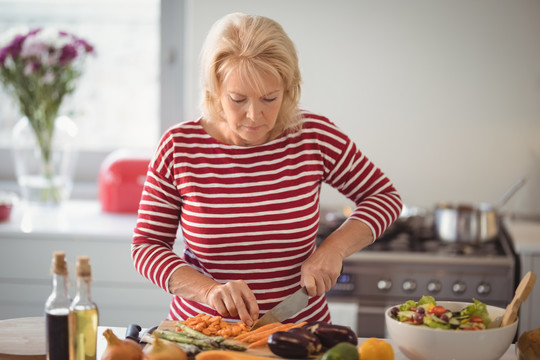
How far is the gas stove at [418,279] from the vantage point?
2365mm

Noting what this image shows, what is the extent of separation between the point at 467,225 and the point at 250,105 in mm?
1354

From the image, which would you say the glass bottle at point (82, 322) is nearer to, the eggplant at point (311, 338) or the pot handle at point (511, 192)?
the eggplant at point (311, 338)

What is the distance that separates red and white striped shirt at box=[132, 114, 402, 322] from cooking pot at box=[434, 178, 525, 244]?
3.44 feet

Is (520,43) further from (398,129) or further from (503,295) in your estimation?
(503,295)

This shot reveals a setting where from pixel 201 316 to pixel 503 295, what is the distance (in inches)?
52.6

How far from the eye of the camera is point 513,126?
2873 millimetres

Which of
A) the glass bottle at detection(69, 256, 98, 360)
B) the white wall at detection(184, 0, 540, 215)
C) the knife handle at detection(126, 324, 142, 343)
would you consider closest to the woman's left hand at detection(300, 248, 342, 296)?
the knife handle at detection(126, 324, 142, 343)

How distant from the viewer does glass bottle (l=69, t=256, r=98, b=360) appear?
3.63 feet

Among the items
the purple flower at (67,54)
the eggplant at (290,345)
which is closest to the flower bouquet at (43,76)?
the purple flower at (67,54)

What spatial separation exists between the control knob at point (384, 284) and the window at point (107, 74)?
54.7 inches

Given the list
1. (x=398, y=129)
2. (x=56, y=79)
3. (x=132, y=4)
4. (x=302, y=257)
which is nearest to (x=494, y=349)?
(x=302, y=257)

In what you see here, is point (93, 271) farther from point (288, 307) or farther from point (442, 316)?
point (442, 316)

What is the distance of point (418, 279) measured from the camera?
2408 millimetres

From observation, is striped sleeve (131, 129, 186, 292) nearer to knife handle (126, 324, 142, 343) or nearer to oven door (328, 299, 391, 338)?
knife handle (126, 324, 142, 343)
